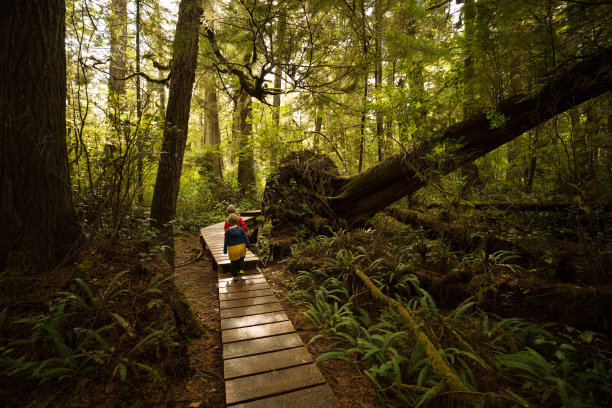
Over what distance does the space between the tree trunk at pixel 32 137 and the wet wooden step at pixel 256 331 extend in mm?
2145

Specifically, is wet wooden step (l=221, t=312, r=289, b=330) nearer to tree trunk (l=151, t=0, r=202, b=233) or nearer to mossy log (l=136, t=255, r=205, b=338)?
mossy log (l=136, t=255, r=205, b=338)

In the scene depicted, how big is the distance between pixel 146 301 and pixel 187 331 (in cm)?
74

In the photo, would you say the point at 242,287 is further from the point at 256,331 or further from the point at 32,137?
the point at 32,137

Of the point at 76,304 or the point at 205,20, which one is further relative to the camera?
the point at 205,20

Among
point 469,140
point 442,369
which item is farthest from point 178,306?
point 469,140

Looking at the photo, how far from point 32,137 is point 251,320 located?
10.9ft

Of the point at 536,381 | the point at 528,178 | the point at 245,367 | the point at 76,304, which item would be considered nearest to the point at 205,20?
the point at 76,304

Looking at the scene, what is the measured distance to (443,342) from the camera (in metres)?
3.05

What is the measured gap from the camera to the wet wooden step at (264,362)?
2588 mm

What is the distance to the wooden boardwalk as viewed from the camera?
7.47ft

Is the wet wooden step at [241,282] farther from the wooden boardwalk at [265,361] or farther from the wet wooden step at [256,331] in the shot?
the wet wooden step at [256,331]

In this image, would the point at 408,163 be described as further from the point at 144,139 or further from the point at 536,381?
the point at 144,139

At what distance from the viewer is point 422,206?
8.36 m

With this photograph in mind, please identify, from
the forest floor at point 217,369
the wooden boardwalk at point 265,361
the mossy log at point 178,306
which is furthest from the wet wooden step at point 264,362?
the mossy log at point 178,306
